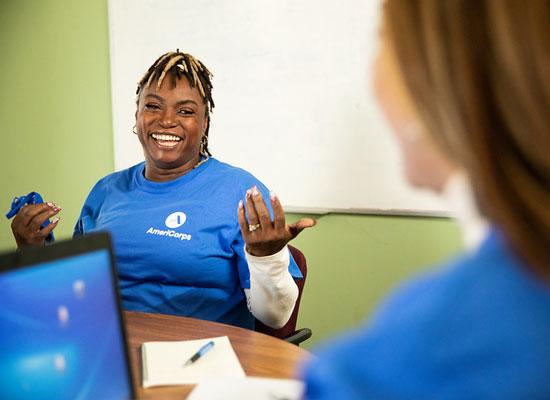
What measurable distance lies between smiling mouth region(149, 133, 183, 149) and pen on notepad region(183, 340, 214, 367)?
74 cm

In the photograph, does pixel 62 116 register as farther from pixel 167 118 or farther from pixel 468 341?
pixel 468 341

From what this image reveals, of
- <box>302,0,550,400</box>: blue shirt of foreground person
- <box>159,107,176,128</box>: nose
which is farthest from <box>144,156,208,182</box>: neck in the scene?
<box>302,0,550,400</box>: blue shirt of foreground person

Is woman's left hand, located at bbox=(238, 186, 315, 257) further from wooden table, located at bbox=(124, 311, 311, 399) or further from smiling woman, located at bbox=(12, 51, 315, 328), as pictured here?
wooden table, located at bbox=(124, 311, 311, 399)

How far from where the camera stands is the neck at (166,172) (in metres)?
1.76

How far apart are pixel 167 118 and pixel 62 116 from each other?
1451mm

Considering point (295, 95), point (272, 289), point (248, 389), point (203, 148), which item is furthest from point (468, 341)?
point (295, 95)

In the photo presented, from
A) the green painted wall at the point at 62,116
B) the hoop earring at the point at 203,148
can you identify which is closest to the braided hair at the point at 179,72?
the hoop earring at the point at 203,148

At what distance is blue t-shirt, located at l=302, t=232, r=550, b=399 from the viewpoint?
1.27 ft

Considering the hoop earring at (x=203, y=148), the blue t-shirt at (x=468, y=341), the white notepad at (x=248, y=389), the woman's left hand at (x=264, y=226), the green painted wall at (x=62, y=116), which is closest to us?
the blue t-shirt at (x=468, y=341)

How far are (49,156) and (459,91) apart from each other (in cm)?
292

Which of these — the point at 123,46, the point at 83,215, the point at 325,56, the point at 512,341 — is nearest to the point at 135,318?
the point at 83,215

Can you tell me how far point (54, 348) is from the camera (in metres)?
0.70

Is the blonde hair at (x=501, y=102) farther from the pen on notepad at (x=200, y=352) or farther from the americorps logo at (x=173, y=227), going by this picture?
the americorps logo at (x=173, y=227)

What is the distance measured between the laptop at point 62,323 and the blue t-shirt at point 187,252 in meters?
0.75
